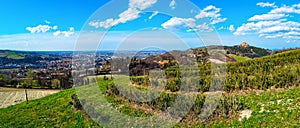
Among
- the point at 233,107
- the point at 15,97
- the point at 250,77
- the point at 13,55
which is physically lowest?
the point at 15,97

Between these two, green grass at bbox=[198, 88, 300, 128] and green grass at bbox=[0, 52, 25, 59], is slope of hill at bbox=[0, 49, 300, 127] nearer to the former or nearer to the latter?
green grass at bbox=[198, 88, 300, 128]

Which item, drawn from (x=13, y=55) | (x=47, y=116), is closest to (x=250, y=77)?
(x=47, y=116)

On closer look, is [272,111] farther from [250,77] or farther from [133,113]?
[133,113]

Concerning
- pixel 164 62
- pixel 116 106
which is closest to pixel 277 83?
pixel 116 106

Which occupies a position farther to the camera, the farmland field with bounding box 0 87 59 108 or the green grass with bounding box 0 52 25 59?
the green grass with bounding box 0 52 25 59

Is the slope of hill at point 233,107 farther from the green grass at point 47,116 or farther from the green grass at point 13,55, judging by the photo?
the green grass at point 13,55

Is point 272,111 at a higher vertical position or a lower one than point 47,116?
higher

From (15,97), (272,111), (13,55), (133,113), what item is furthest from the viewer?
(13,55)

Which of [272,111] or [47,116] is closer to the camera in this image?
[272,111]

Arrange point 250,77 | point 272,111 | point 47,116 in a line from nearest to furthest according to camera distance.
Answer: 1. point 272,111
2. point 47,116
3. point 250,77

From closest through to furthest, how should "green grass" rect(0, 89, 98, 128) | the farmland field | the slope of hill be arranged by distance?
the slope of hill → "green grass" rect(0, 89, 98, 128) → the farmland field

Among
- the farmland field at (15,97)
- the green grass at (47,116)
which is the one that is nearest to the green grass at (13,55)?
the farmland field at (15,97)

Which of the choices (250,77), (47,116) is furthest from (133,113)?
(250,77)

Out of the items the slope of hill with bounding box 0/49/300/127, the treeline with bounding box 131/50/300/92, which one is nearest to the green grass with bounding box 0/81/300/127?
the slope of hill with bounding box 0/49/300/127
